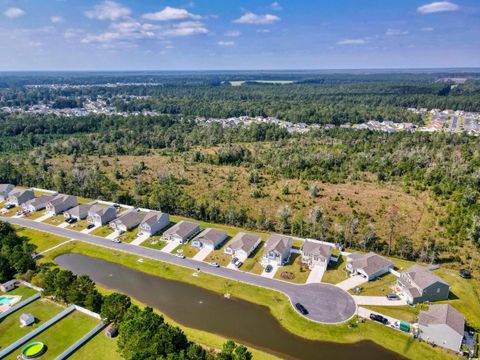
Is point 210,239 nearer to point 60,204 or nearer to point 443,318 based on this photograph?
point 443,318

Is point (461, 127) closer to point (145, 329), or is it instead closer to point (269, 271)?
point (269, 271)

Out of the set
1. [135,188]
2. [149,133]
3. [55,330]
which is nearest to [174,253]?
[55,330]

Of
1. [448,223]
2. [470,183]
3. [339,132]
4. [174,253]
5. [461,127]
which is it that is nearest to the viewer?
[174,253]

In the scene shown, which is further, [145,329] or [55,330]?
[55,330]

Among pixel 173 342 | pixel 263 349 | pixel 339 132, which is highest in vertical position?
pixel 339 132

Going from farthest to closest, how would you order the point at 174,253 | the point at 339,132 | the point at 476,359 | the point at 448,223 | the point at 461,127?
the point at 461,127 → the point at 339,132 → the point at 448,223 → the point at 174,253 → the point at 476,359

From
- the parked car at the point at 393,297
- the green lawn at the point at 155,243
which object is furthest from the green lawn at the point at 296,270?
the green lawn at the point at 155,243

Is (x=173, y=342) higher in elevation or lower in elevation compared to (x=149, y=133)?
lower
